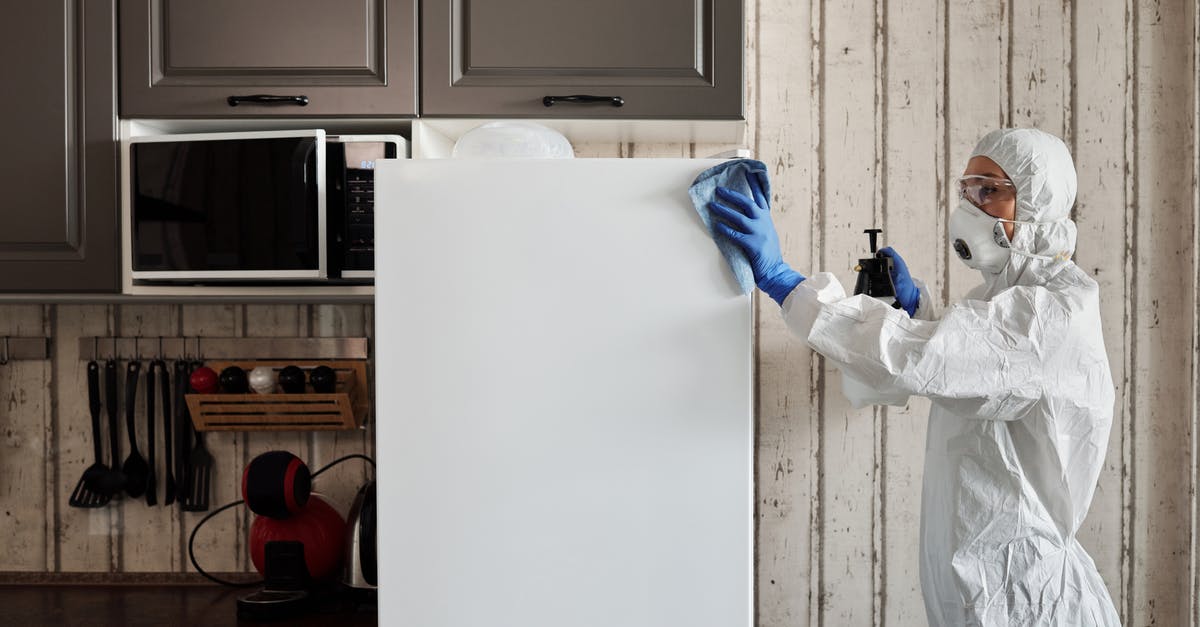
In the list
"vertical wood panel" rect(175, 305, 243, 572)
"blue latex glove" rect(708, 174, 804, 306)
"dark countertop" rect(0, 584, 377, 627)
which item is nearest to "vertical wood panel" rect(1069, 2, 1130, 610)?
"blue latex glove" rect(708, 174, 804, 306)

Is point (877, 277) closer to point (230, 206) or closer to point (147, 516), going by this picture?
point (230, 206)

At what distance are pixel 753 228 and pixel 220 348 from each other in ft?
4.44

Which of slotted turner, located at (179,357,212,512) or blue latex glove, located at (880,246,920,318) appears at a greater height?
blue latex glove, located at (880,246,920,318)

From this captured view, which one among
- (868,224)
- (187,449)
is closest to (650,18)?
(868,224)

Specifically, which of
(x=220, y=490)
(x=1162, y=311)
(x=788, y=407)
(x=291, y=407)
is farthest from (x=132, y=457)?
(x=1162, y=311)

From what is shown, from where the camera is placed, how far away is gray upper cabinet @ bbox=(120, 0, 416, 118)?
1.62 m

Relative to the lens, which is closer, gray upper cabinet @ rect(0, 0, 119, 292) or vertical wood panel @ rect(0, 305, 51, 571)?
gray upper cabinet @ rect(0, 0, 119, 292)

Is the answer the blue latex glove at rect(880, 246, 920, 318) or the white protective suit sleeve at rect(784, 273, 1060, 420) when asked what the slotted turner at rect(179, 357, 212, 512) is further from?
the blue latex glove at rect(880, 246, 920, 318)

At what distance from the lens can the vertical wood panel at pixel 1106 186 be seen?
1938 mm

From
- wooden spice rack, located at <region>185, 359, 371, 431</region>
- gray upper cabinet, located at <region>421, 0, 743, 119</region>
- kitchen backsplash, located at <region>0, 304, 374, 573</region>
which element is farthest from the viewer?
kitchen backsplash, located at <region>0, 304, 374, 573</region>

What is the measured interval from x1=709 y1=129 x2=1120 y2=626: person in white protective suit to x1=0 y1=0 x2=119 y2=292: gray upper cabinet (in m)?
1.23

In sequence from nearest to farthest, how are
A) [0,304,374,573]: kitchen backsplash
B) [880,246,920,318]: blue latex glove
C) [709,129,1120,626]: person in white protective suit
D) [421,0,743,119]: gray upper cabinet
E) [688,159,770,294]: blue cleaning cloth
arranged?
[688,159,770,294]: blue cleaning cloth → [709,129,1120,626]: person in white protective suit → [421,0,743,119]: gray upper cabinet → [880,246,920,318]: blue latex glove → [0,304,374,573]: kitchen backsplash

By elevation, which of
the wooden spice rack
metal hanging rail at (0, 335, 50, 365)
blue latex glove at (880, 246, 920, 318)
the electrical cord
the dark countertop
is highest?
blue latex glove at (880, 246, 920, 318)

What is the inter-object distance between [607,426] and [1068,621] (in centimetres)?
88
